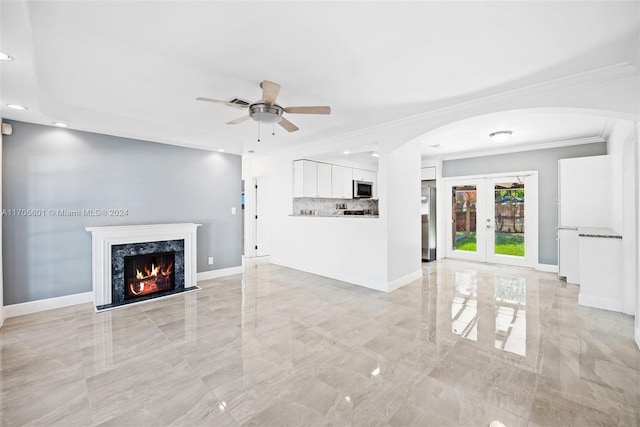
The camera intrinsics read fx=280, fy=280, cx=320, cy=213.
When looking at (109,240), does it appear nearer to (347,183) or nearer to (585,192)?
(347,183)

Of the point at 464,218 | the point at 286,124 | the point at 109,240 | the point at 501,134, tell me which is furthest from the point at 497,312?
the point at 109,240

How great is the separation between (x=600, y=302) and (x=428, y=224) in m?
3.46

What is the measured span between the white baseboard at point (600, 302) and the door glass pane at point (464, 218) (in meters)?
3.19

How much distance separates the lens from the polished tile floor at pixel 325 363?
186 cm

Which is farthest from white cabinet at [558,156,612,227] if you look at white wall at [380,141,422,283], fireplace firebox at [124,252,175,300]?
fireplace firebox at [124,252,175,300]

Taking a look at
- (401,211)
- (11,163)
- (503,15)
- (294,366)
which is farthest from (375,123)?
(11,163)

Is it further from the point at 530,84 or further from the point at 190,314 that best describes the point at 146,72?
the point at 530,84

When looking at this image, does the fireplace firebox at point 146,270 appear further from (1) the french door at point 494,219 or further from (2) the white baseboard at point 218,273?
(1) the french door at point 494,219

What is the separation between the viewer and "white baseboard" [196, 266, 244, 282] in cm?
529

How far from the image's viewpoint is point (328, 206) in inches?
275

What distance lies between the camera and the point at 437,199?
23.7 feet

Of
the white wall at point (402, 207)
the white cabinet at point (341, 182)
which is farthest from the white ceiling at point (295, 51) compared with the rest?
the white cabinet at point (341, 182)

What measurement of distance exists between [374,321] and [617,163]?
4.49 m

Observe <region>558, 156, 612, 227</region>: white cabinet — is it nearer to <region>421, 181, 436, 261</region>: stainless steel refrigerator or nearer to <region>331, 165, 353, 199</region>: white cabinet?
<region>421, 181, 436, 261</region>: stainless steel refrigerator
